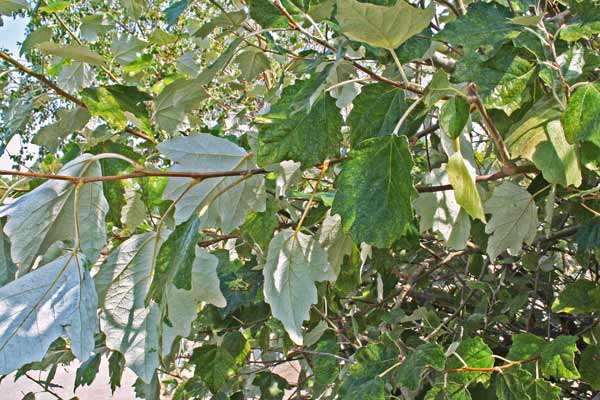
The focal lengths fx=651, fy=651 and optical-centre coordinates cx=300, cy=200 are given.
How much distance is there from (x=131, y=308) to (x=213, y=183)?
164 mm

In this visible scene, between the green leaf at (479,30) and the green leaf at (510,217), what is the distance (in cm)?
21

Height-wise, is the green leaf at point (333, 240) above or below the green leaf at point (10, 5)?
below

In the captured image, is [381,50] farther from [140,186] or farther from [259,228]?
[140,186]

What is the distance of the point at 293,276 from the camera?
2.23 ft

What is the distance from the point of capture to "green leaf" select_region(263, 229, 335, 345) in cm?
66

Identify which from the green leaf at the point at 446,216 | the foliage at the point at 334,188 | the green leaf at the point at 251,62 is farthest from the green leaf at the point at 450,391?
the green leaf at the point at 251,62

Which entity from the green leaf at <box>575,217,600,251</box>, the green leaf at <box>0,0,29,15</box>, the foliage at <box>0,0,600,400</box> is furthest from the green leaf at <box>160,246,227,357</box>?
the green leaf at <box>0,0,29,15</box>

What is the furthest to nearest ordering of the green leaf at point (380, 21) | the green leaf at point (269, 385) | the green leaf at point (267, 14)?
the green leaf at point (269, 385) < the green leaf at point (267, 14) < the green leaf at point (380, 21)

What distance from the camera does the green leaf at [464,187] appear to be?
57 centimetres

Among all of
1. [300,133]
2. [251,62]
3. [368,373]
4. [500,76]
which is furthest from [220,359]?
[500,76]

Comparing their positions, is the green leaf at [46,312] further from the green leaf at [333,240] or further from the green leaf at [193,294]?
the green leaf at [333,240]

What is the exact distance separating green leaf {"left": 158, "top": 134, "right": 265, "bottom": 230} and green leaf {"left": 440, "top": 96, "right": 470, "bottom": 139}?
23 centimetres

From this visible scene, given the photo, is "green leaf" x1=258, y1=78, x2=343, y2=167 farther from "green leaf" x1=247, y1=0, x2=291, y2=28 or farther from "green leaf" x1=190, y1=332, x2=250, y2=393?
"green leaf" x1=190, y1=332, x2=250, y2=393

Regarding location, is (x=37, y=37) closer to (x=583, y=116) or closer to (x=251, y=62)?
(x=251, y=62)
